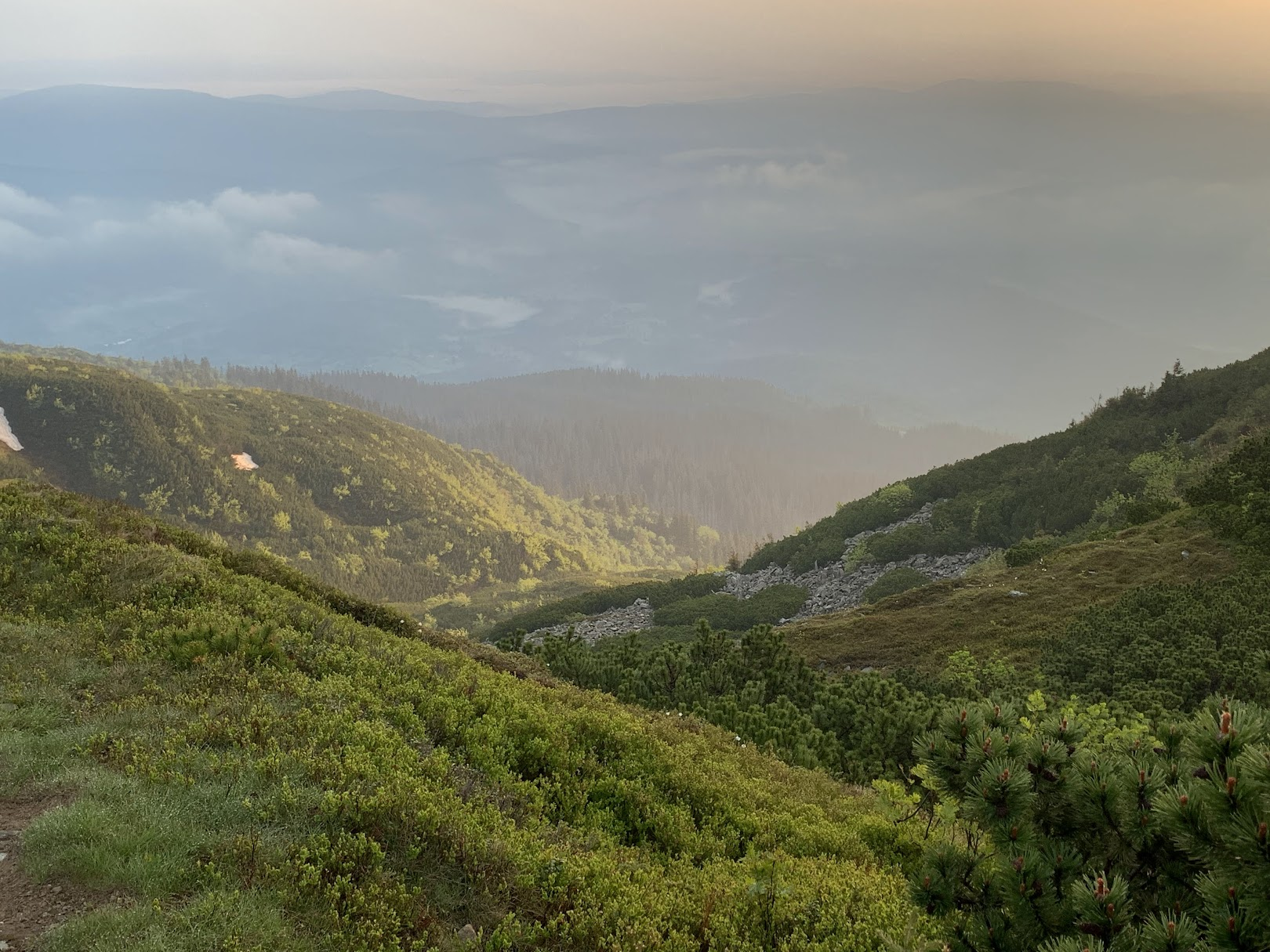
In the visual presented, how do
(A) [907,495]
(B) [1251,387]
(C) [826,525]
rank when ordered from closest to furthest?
(B) [1251,387]
(A) [907,495]
(C) [826,525]

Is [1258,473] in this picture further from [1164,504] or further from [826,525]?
[826,525]

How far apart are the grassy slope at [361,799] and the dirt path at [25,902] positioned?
134mm

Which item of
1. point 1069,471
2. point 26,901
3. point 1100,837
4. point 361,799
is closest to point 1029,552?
point 1069,471

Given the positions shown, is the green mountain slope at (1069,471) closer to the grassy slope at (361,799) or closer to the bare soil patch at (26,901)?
the grassy slope at (361,799)

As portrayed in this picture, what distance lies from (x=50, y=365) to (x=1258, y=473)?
24012cm

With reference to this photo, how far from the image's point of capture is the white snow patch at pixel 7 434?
164 metres

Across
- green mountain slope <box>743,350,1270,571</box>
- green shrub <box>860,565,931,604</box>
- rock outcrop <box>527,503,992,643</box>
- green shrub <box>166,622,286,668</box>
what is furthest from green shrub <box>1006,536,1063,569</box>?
green shrub <box>166,622,286,668</box>

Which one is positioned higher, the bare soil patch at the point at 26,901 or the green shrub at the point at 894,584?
the bare soil patch at the point at 26,901

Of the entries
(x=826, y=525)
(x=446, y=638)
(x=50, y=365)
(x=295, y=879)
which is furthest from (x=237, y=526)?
(x=295, y=879)

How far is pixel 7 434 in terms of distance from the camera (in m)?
166

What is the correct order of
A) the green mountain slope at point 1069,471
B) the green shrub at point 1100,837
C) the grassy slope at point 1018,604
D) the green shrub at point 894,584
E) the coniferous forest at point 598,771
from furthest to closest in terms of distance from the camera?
the green shrub at point 894,584, the green mountain slope at point 1069,471, the grassy slope at point 1018,604, the coniferous forest at point 598,771, the green shrub at point 1100,837

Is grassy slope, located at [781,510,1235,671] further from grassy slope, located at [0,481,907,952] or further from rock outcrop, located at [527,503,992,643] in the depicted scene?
grassy slope, located at [0,481,907,952]

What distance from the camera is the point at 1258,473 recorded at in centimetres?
2744

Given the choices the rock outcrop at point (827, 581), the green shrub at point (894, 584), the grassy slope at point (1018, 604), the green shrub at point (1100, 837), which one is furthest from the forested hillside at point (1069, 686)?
the green shrub at point (894, 584)
